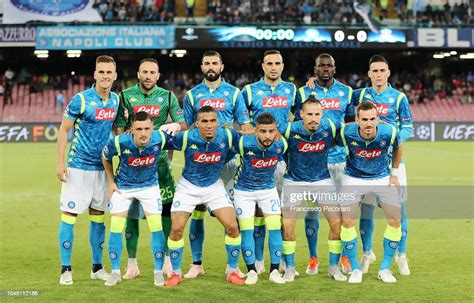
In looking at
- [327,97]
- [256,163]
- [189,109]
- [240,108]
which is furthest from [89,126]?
[327,97]

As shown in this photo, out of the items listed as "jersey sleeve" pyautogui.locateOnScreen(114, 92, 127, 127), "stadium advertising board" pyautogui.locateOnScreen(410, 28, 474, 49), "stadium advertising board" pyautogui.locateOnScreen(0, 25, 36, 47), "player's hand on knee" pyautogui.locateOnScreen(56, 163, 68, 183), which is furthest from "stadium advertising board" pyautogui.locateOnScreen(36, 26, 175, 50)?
"player's hand on knee" pyautogui.locateOnScreen(56, 163, 68, 183)

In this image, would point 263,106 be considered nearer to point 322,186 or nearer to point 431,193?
point 322,186

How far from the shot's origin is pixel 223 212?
781cm

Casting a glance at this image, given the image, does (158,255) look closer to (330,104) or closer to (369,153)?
(369,153)

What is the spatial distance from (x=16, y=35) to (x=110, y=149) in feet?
89.1

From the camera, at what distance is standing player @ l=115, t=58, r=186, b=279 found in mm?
8258

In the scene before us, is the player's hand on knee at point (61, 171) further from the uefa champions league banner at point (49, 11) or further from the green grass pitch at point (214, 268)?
the uefa champions league banner at point (49, 11)

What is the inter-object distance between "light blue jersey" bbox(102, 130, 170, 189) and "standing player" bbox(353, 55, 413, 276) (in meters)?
2.19

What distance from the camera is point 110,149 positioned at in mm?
7613

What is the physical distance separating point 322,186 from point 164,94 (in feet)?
6.20

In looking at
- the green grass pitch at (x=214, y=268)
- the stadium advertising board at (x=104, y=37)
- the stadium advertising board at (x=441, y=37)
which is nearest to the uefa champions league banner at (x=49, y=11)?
the stadium advertising board at (x=104, y=37)

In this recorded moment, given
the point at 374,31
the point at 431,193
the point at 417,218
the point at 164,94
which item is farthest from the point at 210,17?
the point at 164,94

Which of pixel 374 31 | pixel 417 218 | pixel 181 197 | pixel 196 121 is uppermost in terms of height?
pixel 374 31

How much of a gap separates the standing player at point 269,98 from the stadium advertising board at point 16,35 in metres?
26.4
